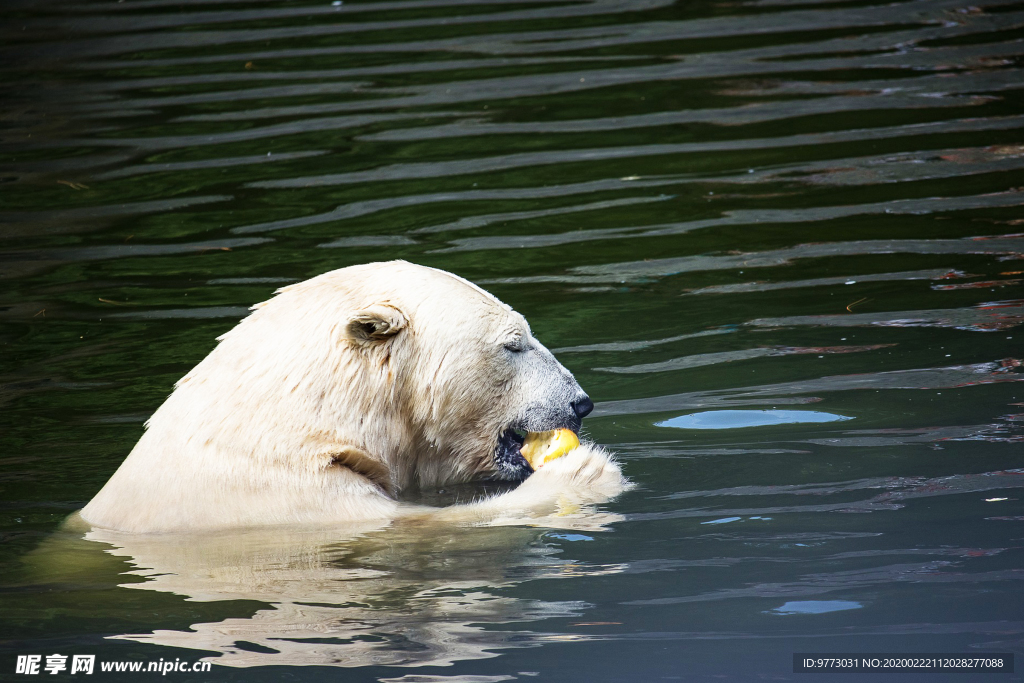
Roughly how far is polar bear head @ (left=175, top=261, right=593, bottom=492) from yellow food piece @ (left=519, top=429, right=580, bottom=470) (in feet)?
0.17

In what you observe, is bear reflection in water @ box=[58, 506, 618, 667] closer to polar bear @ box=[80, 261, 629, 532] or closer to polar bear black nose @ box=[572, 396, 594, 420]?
polar bear @ box=[80, 261, 629, 532]

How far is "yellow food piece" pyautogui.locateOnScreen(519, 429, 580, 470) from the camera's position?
4867mm

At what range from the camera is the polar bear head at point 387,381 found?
4387mm

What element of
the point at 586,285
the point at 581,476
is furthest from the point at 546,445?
the point at 586,285

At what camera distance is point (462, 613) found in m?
3.60

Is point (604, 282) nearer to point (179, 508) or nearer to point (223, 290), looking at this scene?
point (223, 290)

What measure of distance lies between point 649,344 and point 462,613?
132 inches

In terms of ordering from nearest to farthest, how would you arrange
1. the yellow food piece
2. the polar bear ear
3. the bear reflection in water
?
the bear reflection in water
the polar bear ear
the yellow food piece

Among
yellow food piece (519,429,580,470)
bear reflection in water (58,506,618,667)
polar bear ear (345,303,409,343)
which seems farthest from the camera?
yellow food piece (519,429,580,470)

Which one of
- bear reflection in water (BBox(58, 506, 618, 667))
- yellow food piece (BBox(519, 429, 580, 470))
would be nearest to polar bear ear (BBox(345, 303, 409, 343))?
bear reflection in water (BBox(58, 506, 618, 667))

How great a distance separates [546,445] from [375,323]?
98 centimetres

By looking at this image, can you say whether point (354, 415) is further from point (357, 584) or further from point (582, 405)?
point (582, 405)

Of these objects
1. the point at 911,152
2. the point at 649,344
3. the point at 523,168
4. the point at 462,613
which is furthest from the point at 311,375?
the point at 911,152

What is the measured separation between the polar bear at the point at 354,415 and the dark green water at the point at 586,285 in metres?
0.18
